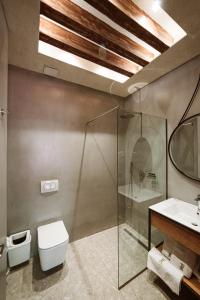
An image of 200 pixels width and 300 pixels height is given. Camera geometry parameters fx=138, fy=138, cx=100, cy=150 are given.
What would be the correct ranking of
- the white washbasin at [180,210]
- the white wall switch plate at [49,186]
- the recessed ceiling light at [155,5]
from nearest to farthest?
the recessed ceiling light at [155,5] → the white washbasin at [180,210] → the white wall switch plate at [49,186]

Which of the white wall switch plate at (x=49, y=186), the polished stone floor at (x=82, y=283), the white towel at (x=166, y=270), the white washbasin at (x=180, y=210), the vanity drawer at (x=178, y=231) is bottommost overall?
the polished stone floor at (x=82, y=283)

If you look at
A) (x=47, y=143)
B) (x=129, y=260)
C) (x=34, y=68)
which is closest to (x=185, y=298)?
(x=129, y=260)

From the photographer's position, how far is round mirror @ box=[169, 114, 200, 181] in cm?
165

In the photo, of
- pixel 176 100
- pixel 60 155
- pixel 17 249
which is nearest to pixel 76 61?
pixel 60 155

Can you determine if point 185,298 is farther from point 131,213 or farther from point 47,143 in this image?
point 47,143

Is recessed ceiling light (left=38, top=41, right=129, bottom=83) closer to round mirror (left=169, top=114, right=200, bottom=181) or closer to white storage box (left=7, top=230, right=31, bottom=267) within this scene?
round mirror (left=169, top=114, right=200, bottom=181)

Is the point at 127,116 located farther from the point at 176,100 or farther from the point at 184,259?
the point at 184,259

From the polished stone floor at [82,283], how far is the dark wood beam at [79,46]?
2.55 m

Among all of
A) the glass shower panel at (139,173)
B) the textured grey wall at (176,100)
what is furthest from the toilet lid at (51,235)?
the textured grey wall at (176,100)

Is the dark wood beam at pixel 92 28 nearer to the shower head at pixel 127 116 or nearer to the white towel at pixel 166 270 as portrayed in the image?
the shower head at pixel 127 116

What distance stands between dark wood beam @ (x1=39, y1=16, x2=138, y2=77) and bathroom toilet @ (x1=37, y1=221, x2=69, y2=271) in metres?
2.22

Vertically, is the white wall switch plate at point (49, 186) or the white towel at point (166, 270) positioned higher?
the white wall switch plate at point (49, 186)

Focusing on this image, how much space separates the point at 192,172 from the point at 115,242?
1.61m

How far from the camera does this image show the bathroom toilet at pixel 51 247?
5.08 ft
